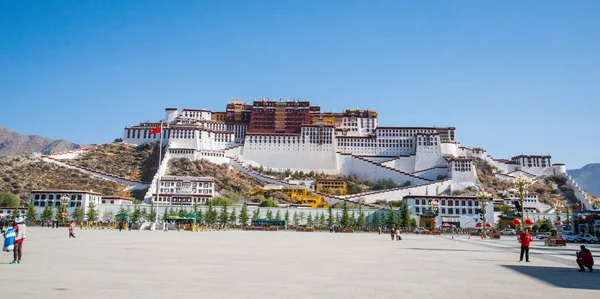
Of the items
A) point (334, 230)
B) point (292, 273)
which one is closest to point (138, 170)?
point (334, 230)

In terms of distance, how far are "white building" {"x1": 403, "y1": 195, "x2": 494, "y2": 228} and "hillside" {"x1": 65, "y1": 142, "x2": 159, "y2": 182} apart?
49851mm

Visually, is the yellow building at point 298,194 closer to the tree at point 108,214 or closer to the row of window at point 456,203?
the row of window at point 456,203

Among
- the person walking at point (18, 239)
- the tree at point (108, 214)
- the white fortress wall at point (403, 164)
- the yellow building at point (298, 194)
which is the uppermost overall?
the white fortress wall at point (403, 164)

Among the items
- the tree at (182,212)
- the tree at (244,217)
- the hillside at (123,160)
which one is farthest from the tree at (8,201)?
the tree at (244,217)

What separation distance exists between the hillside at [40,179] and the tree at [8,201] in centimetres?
224

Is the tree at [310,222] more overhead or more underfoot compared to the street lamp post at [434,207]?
more underfoot

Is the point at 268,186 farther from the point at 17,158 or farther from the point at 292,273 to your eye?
the point at 292,273

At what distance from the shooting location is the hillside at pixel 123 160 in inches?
3484

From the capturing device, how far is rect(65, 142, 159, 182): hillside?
88.5 metres

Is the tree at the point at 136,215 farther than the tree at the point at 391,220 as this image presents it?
No

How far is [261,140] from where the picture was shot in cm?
10188

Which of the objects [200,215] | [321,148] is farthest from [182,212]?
[321,148]

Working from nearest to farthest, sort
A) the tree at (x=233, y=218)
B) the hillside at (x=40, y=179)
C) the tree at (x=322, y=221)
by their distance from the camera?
1. the tree at (x=233, y=218)
2. the tree at (x=322, y=221)
3. the hillside at (x=40, y=179)

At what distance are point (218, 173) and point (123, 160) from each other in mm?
21633
